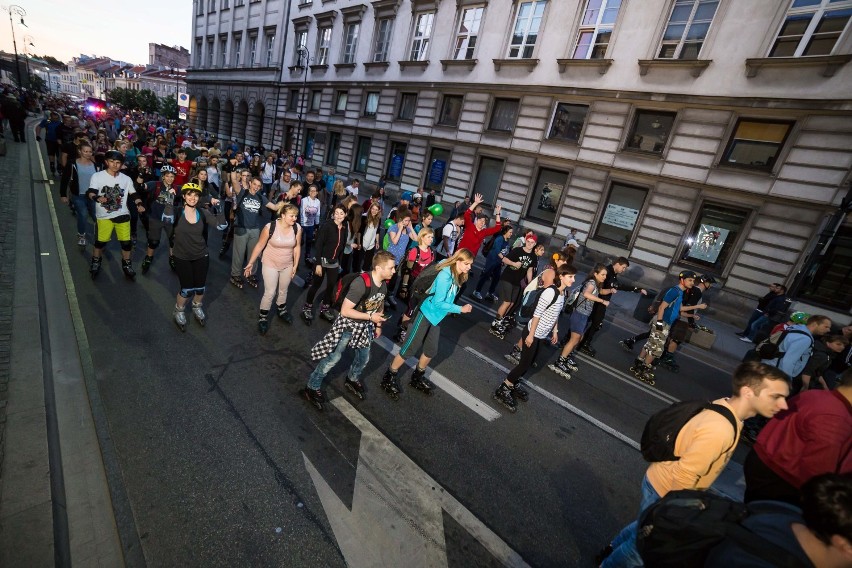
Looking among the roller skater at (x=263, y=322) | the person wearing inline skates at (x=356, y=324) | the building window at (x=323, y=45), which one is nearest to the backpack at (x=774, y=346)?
the person wearing inline skates at (x=356, y=324)

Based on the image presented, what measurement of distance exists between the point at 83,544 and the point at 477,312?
6845 millimetres

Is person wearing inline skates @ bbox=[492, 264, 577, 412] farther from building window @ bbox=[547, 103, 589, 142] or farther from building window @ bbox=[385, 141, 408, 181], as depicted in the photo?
building window @ bbox=[385, 141, 408, 181]

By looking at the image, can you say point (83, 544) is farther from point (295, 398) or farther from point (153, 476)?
point (295, 398)

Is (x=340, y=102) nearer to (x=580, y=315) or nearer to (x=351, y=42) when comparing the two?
(x=351, y=42)

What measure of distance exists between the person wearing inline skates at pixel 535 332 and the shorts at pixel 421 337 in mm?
1181

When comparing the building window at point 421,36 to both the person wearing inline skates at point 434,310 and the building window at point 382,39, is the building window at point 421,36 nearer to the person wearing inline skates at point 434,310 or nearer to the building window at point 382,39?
the building window at point 382,39

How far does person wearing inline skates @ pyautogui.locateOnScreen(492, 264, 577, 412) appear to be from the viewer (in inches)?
188

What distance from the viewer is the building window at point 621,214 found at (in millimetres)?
13297

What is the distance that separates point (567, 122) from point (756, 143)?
5883mm

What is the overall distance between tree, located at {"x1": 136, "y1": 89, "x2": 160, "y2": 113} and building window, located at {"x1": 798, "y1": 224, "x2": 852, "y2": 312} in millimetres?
77636

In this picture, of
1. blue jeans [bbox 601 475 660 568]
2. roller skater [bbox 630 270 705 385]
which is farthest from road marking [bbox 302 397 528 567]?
roller skater [bbox 630 270 705 385]

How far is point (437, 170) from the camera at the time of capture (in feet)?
60.6

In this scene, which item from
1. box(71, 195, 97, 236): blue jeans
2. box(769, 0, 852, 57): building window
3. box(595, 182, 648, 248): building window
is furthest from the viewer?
box(595, 182, 648, 248): building window

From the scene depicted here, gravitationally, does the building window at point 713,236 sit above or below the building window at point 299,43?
below
